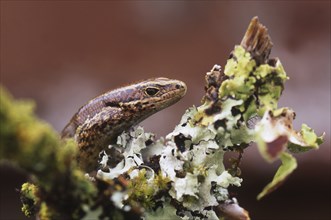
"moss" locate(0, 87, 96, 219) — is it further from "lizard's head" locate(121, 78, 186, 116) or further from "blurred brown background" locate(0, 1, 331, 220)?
"blurred brown background" locate(0, 1, 331, 220)

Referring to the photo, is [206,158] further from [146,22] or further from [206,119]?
[146,22]

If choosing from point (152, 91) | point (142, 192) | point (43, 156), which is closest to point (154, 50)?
point (152, 91)


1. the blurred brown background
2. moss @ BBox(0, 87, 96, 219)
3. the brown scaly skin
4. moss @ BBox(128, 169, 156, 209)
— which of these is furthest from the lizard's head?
the blurred brown background

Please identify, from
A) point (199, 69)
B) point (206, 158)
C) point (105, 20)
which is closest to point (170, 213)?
point (206, 158)

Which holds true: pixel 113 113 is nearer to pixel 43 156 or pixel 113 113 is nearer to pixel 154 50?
pixel 43 156

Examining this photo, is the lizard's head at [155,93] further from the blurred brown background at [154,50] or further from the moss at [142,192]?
the blurred brown background at [154,50]

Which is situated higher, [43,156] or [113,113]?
[113,113]

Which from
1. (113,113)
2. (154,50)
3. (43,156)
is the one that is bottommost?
(43,156)
